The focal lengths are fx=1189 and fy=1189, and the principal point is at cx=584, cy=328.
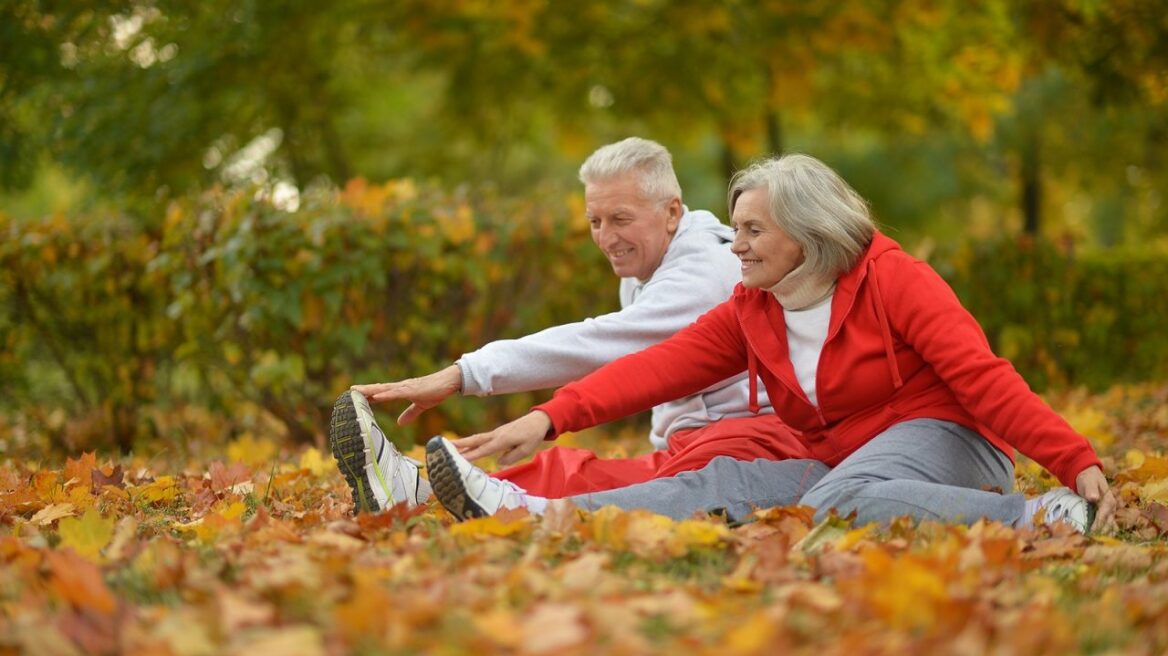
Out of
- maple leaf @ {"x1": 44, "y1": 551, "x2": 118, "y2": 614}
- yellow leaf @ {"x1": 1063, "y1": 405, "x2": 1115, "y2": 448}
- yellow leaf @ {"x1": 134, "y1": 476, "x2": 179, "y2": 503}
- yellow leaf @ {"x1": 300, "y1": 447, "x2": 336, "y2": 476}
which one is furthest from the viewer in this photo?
yellow leaf @ {"x1": 1063, "y1": 405, "x2": 1115, "y2": 448}

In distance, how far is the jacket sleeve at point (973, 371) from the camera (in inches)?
120

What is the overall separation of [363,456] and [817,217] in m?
1.42

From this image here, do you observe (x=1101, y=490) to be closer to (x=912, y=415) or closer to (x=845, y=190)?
(x=912, y=415)

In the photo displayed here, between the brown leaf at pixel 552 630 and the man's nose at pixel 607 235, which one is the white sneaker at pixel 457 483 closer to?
the brown leaf at pixel 552 630

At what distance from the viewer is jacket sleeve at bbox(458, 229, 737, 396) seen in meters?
3.56

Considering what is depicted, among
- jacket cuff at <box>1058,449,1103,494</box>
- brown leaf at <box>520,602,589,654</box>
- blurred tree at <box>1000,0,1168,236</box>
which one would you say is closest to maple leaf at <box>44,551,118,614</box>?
brown leaf at <box>520,602,589,654</box>

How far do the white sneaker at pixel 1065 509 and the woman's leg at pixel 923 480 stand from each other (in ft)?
0.12

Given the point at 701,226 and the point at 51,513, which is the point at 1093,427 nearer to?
the point at 701,226

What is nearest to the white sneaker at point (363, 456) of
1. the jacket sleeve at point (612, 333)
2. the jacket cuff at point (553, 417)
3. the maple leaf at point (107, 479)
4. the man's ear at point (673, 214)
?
the jacket sleeve at point (612, 333)

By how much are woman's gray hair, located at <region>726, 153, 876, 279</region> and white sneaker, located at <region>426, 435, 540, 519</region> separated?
110cm

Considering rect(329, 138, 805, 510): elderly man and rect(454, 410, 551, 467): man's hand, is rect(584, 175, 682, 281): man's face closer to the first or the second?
rect(329, 138, 805, 510): elderly man

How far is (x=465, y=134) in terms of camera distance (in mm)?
12305

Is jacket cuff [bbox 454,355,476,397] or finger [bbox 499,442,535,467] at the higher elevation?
jacket cuff [bbox 454,355,476,397]

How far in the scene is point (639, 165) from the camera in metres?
3.92
